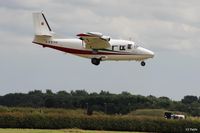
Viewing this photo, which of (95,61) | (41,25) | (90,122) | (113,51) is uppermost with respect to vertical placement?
(41,25)

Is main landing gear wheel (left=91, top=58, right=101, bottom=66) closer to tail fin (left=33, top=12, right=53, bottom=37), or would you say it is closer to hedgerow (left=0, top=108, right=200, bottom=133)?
tail fin (left=33, top=12, right=53, bottom=37)

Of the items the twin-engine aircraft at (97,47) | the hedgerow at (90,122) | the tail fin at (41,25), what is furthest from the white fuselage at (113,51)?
the hedgerow at (90,122)

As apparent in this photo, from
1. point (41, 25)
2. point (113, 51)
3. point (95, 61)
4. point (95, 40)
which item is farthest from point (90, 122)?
point (41, 25)

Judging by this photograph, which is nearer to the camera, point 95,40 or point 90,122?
point 95,40

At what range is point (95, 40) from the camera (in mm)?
92812

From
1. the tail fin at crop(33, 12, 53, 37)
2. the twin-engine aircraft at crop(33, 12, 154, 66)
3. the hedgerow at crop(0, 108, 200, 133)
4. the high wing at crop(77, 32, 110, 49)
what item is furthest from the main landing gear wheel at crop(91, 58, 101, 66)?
the hedgerow at crop(0, 108, 200, 133)

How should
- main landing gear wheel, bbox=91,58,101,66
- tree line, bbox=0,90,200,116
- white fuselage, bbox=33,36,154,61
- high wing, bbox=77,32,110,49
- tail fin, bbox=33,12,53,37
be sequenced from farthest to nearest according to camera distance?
tree line, bbox=0,90,200,116 < tail fin, bbox=33,12,53,37 < white fuselage, bbox=33,36,154,61 < main landing gear wheel, bbox=91,58,101,66 < high wing, bbox=77,32,110,49

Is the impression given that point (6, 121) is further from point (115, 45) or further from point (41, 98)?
point (41, 98)

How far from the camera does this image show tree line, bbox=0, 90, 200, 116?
145625mm

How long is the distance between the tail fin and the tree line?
41.7m

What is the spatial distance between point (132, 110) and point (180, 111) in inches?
365

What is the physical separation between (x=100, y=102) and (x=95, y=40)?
58658mm

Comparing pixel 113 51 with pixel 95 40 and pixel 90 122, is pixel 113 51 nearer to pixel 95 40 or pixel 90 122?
pixel 95 40

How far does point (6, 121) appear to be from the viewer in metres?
97.6
